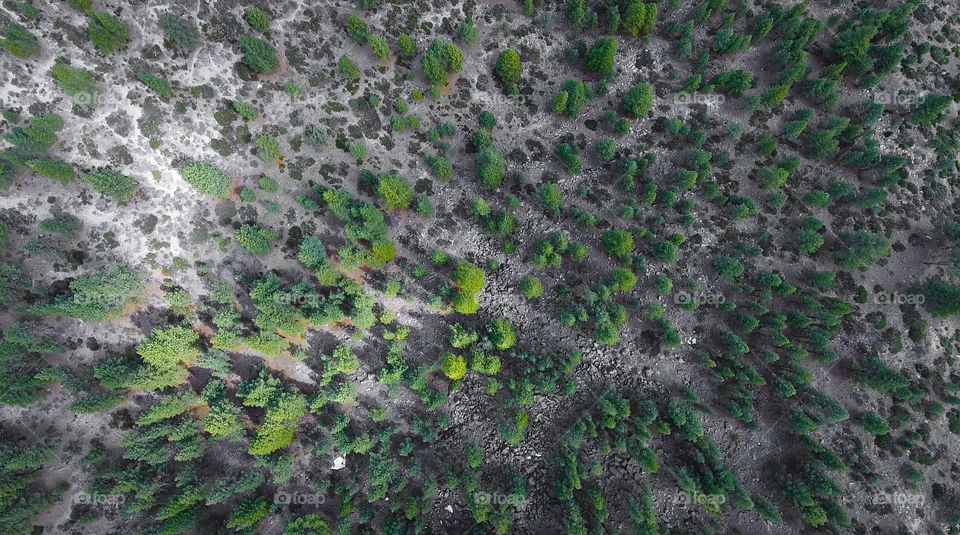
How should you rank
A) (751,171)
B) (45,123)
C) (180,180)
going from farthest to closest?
1. (751,171)
2. (180,180)
3. (45,123)

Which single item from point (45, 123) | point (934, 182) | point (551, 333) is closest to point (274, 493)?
point (551, 333)

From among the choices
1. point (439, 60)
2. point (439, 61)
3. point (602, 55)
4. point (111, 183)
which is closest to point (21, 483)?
point (111, 183)

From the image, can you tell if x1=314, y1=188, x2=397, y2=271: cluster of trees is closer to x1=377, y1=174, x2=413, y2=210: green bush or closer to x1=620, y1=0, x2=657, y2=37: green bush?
x1=377, y1=174, x2=413, y2=210: green bush

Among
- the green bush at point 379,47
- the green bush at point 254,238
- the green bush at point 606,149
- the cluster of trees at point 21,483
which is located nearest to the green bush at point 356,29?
the green bush at point 379,47

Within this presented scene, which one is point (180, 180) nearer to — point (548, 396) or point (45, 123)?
point (45, 123)

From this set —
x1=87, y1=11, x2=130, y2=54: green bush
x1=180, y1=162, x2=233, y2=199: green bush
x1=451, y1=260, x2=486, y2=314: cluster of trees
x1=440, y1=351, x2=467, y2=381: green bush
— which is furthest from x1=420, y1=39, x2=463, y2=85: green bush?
x1=87, y1=11, x2=130, y2=54: green bush

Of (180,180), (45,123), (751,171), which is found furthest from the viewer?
(751,171)

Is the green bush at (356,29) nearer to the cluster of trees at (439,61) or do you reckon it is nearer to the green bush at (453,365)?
the cluster of trees at (439,61)

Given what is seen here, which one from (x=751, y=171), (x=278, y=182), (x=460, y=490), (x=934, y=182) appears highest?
(x=934, y=182)
